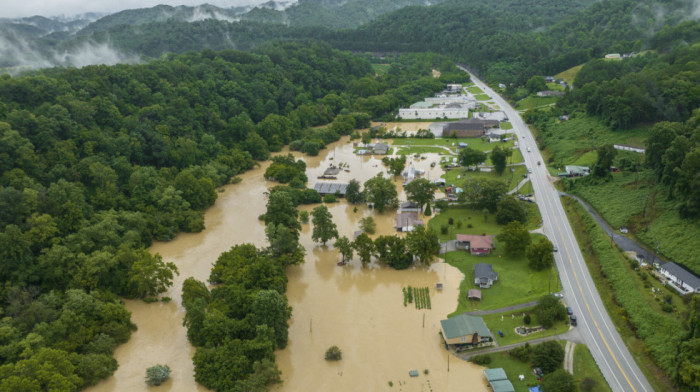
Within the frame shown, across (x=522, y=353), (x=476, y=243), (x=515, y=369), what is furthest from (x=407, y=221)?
(x=515, y=369)

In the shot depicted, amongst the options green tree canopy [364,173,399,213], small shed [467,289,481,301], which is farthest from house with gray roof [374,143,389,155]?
small shed [467,289,481,301]

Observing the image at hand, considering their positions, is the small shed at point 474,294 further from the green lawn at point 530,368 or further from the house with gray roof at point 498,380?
the house with gray roof at point 498,380

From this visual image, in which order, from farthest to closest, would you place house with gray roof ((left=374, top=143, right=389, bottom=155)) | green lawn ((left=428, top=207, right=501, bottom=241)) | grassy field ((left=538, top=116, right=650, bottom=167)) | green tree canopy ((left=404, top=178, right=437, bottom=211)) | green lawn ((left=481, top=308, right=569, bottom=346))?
house with gray roof ((left=374, top=143, right=389, bottom=155)) → grassy field ((left=538, top=116, right=650, bottom=167)) → green tree canopy ((left=404, top=178, right=437, bottom=211)) → green lawn ((left=428, top=207, right=501, bottom=241)) → green lawn ((left=481, top=308, right=569, bottom=346))

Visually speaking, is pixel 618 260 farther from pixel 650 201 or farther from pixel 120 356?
pixel 120 356

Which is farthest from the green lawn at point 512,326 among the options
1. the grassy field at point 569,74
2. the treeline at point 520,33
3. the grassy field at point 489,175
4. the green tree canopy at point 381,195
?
the grassy field at point 569,74

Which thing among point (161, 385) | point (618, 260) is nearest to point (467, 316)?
point (618, 260)

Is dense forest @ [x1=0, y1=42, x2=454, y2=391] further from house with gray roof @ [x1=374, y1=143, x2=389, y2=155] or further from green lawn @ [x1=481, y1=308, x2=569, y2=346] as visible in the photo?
green lawn @ [x1=481, y1=308, x2=569, y2=346]
